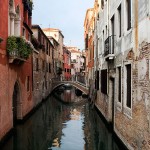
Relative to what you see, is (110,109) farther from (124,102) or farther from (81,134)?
(124,102)

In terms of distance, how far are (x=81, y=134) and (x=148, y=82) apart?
6.56 meters

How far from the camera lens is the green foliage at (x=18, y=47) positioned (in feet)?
38.0

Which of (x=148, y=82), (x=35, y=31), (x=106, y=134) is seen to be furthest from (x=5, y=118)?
(x=35, y=31)

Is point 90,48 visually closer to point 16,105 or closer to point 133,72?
point 16,105

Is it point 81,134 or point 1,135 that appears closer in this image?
point 1,135

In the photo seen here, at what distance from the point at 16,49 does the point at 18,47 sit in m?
0.36

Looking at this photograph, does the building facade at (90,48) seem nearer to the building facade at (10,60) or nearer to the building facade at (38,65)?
the building facade at (38,65)

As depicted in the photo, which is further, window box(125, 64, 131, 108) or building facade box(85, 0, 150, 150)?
window box(125, 64, 131, 108)

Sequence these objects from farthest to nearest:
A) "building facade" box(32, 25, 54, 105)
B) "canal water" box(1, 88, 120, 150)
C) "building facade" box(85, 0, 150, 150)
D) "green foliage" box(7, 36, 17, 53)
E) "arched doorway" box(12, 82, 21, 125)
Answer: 1. "building facade" box(32, 25, 54, 105)
2. "arched doorway" box(12, 82, 21, 125)
3. "green foliage" box(7, 36, 17, 53)
4. "canal water" box(1, 88, 120, 150)
5. "building facade" box(85, 0, 150, 150)

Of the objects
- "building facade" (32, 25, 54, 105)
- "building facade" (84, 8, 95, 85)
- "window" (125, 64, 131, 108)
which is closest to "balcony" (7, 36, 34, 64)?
"window" (125, 64, 131, 108)

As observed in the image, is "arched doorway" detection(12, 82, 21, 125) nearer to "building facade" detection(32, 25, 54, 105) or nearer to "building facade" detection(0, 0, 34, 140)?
"building facade" detection(0, 0, 34, 140)

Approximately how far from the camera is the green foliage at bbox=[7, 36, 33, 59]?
1158 cm

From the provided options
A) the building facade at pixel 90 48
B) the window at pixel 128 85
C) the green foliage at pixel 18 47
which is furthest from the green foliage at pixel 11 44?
the building facade at pixel 90 48

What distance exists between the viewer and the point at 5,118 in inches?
439
